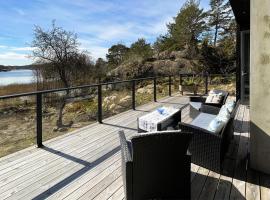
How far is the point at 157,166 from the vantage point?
242cm

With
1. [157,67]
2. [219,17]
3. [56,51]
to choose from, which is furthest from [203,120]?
[219,17]

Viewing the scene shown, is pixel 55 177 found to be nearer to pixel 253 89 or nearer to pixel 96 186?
pixel 96 186

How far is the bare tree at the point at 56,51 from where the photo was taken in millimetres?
12812

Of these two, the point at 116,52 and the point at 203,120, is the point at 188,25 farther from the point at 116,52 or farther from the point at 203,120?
the point at 203,120

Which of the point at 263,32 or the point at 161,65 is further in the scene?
the point at 161,65

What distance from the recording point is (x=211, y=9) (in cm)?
2534

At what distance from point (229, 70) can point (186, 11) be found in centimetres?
799

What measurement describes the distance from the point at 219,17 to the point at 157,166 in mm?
25919

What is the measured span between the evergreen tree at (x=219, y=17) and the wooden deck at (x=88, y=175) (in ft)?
75.2

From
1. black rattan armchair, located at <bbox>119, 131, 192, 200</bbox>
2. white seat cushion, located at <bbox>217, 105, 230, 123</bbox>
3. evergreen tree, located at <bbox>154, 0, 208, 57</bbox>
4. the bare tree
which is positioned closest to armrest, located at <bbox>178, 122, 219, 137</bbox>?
white seat cushion, located at <bbox>217, 105, 230, 123</bbox>

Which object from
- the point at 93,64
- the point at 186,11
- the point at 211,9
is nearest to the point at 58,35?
the point at 93,64

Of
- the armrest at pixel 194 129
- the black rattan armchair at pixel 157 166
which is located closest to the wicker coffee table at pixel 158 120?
the armrest at pixel 194 129

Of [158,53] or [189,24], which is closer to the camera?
[158,53]

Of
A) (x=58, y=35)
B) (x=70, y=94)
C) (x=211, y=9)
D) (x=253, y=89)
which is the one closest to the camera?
(x=253, y=89)
